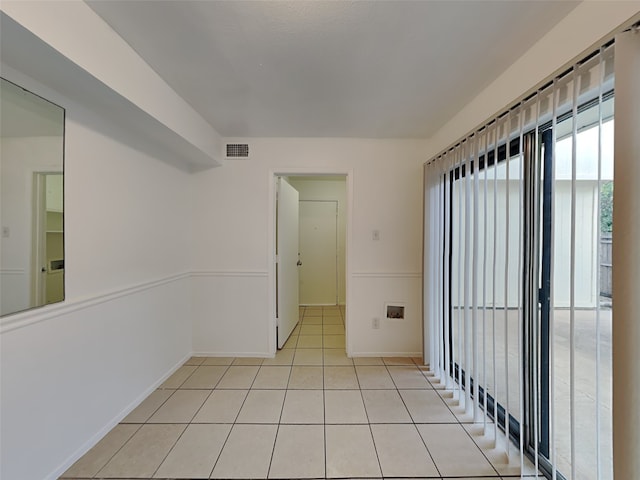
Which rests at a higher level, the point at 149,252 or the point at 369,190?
the point at 369,190

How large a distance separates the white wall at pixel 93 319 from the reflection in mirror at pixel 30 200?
0.21ft

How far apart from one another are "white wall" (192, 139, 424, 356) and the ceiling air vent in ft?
0.25

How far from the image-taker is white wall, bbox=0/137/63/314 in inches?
46.9

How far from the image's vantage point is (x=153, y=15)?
1231mm

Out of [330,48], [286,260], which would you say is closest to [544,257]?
[330,48]

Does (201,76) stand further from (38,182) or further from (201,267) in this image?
(201,267)

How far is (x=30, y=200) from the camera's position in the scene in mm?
1299

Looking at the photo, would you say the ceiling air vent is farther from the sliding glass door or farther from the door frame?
the sliding glass door

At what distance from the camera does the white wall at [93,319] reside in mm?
1271

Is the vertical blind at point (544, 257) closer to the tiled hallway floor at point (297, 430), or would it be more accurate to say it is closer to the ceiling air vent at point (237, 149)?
the tiled hallway floor at point (297, 430)

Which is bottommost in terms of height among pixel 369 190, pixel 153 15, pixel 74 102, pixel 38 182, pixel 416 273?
pixel 416 273

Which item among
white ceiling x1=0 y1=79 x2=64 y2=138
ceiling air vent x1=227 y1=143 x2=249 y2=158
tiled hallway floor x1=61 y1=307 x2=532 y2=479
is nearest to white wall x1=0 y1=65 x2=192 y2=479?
white ceiling x1=0 y1=79 x2=64 y2=138

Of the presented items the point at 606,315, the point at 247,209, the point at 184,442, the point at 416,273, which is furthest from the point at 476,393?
the point at 247,209

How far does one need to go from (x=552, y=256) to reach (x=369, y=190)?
178 cm
